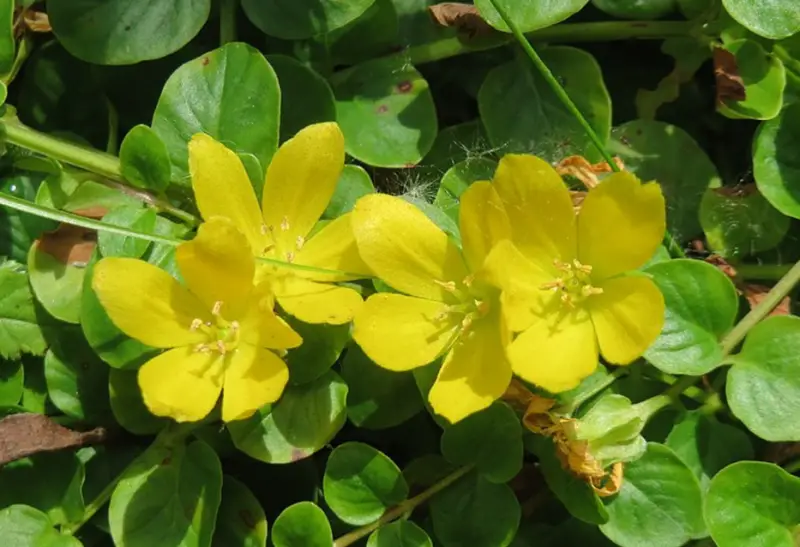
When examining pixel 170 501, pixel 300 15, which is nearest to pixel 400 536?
pixel 170 501

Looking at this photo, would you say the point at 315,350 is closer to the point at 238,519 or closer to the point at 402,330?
the point at 402,330

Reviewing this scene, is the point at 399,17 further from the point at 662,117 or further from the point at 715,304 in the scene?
the point at 715,304

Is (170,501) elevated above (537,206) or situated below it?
below

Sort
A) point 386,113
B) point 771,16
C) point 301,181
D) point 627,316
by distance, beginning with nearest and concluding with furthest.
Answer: point 627,316, point 301,181, point 771,16, point 386,113

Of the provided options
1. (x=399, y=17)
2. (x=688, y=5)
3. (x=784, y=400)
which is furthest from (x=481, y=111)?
(x=784, y=400)

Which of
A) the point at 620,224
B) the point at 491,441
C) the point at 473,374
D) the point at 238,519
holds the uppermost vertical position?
the point at 620,224

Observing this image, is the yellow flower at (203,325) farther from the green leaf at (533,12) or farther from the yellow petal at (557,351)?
the green leaf at (533,12)

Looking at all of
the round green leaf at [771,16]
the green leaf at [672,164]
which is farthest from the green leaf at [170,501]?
the round green leaf at [771,16]
